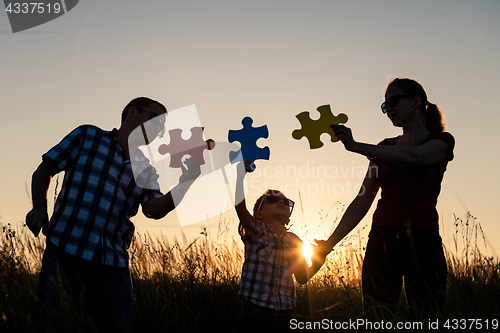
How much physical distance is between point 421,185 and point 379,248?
1.60ft

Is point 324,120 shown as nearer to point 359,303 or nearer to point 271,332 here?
point 359,303

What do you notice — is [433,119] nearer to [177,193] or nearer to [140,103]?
[177,193]

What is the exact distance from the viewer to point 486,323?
2209mm

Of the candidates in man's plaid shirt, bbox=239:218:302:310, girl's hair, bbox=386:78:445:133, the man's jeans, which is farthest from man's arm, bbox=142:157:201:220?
girl's hair, bbox=386:78:445:133

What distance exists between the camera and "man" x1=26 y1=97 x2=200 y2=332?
7.63ft

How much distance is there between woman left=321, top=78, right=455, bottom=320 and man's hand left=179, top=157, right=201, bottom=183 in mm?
1070

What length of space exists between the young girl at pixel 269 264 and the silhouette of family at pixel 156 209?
23mm

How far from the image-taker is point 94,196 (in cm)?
246

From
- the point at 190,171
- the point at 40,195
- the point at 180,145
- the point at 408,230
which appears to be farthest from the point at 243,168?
the point at 40,195

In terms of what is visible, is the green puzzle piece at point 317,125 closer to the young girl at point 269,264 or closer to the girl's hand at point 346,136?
the girl's hand at point 346,136

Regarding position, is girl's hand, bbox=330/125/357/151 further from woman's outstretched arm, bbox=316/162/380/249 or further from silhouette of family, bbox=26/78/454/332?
woman's outstretched arm, bbox=316/162/380/249

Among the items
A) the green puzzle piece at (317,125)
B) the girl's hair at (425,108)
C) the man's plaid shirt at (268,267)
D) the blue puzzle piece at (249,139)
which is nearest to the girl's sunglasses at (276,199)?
the man's plaid shirt at (268,267)

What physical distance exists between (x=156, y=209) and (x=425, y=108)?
2.07m

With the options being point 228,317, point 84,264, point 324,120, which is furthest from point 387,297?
point 84,264
